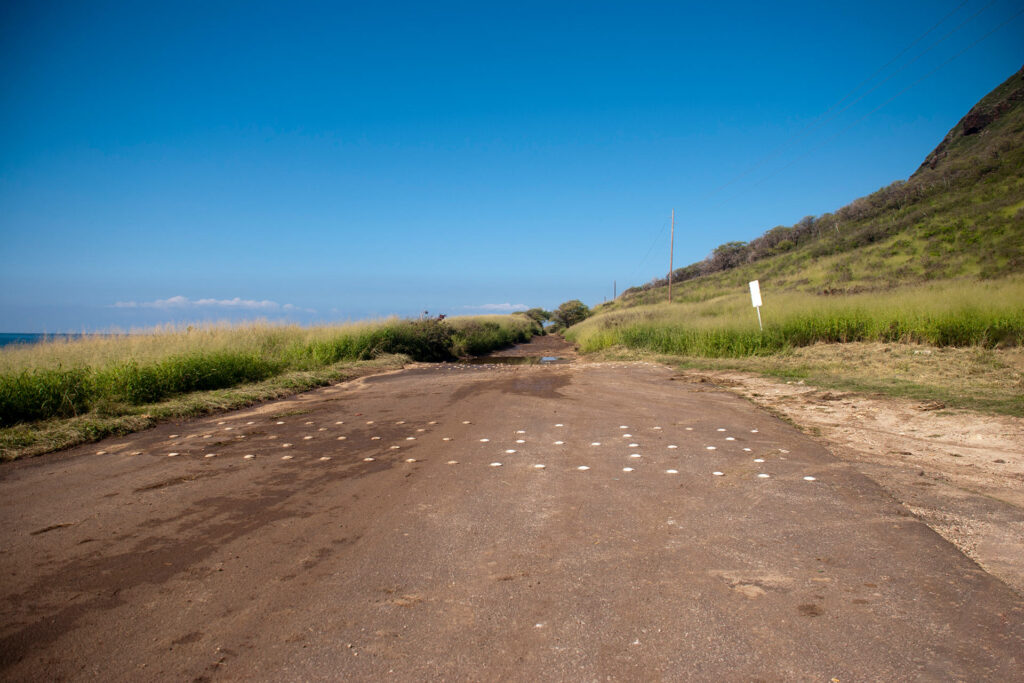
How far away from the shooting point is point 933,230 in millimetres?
29125

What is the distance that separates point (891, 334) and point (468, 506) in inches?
598

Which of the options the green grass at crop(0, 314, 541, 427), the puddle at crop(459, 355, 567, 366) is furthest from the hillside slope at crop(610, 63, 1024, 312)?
the green grass at crop(0, 314, 541, 427)

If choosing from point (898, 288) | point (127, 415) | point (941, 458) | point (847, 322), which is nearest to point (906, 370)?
point (847, 322)

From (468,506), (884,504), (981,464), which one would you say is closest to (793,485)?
(884,504)

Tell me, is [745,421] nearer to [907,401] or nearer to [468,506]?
[907,401]

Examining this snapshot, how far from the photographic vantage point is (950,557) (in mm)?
2850

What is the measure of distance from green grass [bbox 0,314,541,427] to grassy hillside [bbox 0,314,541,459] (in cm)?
2

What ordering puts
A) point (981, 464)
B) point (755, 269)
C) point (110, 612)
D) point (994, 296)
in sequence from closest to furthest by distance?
point (110, 612) → point (981, 464) → point (994, 296) → point (755, 269)

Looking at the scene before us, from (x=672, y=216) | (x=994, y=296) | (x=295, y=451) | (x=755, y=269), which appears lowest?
(x=295, y=451)

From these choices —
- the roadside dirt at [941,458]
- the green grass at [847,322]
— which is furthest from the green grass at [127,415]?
the green grass at [847,322]

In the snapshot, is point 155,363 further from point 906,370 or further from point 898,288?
point 898,288

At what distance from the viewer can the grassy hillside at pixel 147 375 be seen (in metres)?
7.02

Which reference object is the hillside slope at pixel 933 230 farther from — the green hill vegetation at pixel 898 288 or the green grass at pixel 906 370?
the green grass at pixel 906 370

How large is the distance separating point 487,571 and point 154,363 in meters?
9.72
